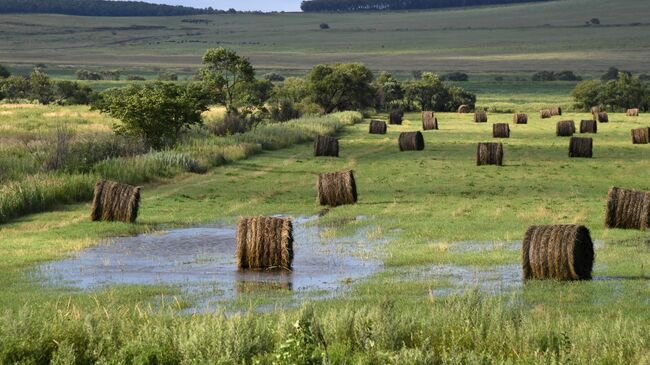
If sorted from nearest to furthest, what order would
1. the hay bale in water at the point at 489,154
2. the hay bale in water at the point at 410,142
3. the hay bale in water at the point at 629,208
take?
the hay bale in water at the point at 629,208
the hay bale in water at the point at 489,154
the hay bale in water at the point at 410,142

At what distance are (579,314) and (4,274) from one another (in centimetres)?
913

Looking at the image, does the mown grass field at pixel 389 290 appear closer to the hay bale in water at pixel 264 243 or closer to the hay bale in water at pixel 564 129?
the hay bale in water at pixel 264 243

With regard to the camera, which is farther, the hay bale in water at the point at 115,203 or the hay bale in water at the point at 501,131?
the hay bale in water at the point at 501,131

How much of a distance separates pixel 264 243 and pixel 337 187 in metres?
9.02

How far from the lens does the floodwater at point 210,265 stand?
60.1 feet

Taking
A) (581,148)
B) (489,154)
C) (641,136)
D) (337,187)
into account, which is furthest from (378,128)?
(337,187)

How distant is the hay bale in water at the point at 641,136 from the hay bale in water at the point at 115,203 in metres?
28.9

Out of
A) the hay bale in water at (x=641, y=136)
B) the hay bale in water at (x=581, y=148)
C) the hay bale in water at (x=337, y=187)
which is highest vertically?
the hay bale in water at (x=337, y=187)

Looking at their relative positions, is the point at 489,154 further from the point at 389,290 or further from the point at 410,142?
the point at 389,290

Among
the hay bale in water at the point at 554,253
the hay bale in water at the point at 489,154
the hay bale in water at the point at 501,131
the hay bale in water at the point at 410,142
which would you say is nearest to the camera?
the hay bale in water at the point at 554,253

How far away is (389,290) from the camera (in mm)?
17391

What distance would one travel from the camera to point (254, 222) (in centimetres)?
1988

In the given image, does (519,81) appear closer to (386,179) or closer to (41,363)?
(386,179)

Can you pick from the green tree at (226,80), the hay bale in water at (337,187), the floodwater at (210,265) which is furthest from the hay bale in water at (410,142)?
the floodwater at (210,265)
